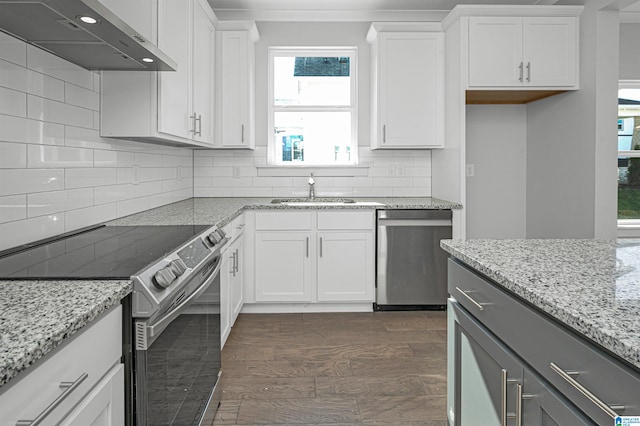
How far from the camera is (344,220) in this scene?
376 cm

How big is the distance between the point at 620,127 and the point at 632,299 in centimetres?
433

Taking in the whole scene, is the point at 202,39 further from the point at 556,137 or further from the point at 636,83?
the point at 636,83

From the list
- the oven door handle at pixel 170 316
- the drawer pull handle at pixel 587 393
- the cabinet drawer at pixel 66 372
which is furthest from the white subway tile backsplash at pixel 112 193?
the drawer pull handle at pixel 587 393

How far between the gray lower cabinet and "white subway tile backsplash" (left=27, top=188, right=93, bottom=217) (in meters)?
1.65

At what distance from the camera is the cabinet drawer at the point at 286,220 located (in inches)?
148

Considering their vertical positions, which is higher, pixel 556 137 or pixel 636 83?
pixel 636 83

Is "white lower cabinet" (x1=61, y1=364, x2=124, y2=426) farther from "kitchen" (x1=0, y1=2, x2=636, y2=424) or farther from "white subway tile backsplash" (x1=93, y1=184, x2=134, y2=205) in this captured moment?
"white subway tile backsplash" (x1=93, y1=184, x2=134, y2=205)

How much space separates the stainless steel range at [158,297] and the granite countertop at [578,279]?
933mm

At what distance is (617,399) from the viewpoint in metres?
0.84

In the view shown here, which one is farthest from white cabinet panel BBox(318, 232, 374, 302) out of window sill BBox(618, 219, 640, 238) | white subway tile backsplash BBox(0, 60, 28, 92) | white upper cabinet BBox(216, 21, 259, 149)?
window sill BBox(618, 219, 640, 238)

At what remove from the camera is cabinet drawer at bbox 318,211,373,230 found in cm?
376

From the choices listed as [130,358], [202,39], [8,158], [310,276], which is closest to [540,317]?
[130,358]

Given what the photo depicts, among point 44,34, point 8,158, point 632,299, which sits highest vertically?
point 44,34

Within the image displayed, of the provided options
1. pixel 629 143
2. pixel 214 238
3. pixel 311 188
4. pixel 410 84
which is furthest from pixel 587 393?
pixel 629 143
